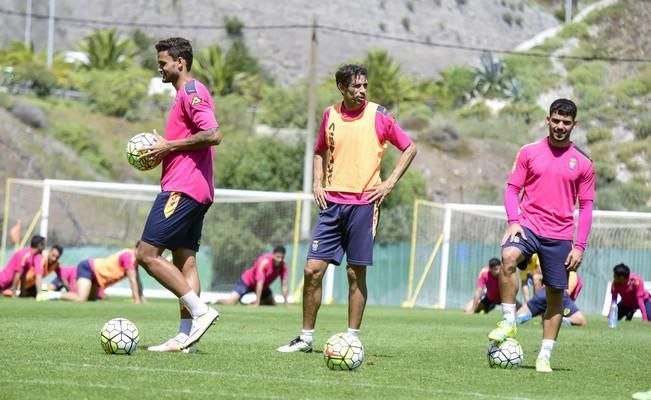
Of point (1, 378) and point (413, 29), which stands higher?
point (413, 29)

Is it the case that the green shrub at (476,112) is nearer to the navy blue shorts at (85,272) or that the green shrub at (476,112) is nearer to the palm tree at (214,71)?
the palm tree at (214,71)

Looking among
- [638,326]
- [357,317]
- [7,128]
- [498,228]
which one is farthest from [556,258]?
[7,128]

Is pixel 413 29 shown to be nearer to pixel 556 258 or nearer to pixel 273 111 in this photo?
pixel 273 111

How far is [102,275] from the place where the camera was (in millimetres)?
22984

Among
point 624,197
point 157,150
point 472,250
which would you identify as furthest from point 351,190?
point 624,197

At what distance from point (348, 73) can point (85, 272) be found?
45.7ft

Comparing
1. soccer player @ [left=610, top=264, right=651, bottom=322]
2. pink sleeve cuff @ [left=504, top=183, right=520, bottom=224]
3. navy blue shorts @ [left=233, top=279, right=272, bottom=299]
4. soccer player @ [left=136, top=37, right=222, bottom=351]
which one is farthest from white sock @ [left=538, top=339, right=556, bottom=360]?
navy blue shorts @ [left=233, top=279, right=272, bottom=299]

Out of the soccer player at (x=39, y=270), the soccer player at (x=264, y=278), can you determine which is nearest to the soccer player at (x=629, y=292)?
the soccer player at (x=264, y=278)

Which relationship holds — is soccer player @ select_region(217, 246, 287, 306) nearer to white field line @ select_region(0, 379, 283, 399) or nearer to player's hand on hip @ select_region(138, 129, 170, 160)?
player's hand on hip @ select_region(138, 129, 170, 160)

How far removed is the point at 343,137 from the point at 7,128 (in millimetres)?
46592

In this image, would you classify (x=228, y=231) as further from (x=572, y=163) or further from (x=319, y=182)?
(x=572, y=163)

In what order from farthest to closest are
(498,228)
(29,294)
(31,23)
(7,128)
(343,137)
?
(31,23)
(7,128)
(498,228)
(29,294)
(343,137)

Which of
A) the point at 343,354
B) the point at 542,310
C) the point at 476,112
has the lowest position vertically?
the point at 542,310

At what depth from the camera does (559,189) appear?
9.80 m
